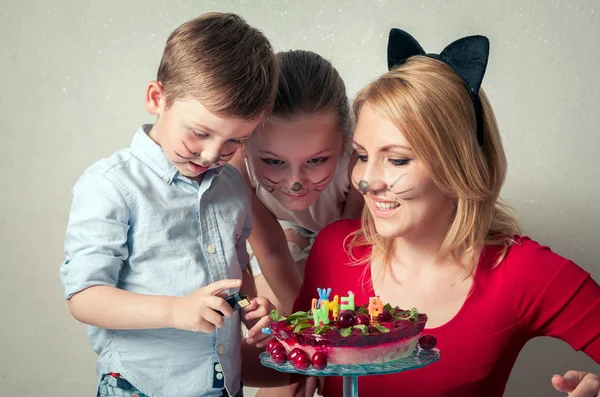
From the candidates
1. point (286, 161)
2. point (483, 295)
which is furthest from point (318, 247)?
point (483, 295)

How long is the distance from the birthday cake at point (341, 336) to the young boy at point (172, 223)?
0.17m

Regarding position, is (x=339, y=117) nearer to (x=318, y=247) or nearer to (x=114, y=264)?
(x=318, y=247)

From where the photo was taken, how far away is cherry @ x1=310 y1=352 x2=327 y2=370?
5.26 feet

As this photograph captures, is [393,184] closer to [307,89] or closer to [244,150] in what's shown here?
[307,89]

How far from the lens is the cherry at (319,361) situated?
160 centimetres

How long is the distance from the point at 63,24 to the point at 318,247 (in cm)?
134

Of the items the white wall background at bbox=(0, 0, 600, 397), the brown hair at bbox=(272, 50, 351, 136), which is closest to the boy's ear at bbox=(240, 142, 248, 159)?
the brown hair at bbox=(272, 50, 351, 136)

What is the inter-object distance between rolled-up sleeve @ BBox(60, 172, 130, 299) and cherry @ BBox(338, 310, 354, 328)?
0.49 meters

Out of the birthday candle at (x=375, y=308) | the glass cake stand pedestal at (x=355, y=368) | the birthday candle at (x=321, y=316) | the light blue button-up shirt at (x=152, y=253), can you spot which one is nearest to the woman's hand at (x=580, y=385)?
the glass cake stand pedestal at (x=355, y=368)

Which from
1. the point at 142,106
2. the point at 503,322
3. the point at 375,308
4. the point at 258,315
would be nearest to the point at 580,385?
the point at 503,322

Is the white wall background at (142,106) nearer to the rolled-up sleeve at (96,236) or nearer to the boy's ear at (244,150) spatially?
the boy's ear at (244,150)

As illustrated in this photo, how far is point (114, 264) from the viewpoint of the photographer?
1.80 m

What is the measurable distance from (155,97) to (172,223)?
0.29m

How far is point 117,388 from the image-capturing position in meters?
1.88
